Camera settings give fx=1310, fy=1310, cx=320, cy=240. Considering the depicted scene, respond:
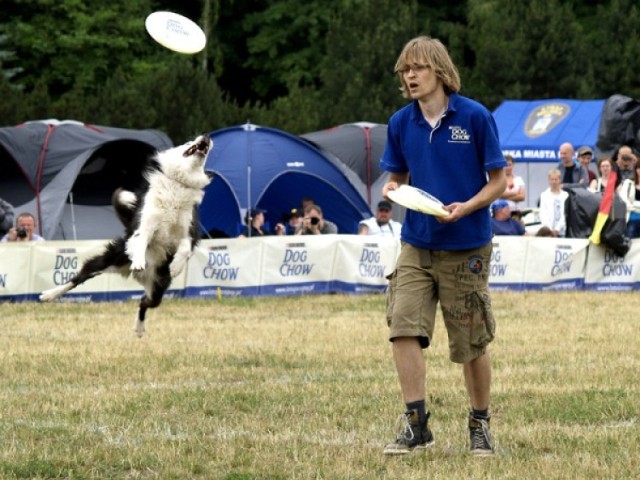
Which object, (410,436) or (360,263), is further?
(360,263)

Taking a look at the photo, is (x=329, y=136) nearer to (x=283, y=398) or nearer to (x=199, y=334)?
(x=199, y=334)

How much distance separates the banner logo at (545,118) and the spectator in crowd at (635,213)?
8.11 meters

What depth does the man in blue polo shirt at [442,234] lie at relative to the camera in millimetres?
6039

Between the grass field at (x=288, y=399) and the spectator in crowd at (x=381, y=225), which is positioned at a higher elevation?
the spectator in crowd at (x=381, y=225)

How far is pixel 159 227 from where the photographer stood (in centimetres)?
1084

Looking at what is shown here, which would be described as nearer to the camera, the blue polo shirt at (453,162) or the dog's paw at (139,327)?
the blue polo shirt at (453,162)

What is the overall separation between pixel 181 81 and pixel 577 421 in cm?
2476

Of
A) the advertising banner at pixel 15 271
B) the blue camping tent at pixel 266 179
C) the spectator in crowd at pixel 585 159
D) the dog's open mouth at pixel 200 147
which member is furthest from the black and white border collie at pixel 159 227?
the blue camping tent at pixel 266 179

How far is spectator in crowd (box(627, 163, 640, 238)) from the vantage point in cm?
1716

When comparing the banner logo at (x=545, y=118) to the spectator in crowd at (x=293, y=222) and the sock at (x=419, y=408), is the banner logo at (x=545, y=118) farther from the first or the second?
the sock at (x=419, y=408)

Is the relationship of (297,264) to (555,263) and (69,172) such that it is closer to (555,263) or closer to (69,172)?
(555,263)

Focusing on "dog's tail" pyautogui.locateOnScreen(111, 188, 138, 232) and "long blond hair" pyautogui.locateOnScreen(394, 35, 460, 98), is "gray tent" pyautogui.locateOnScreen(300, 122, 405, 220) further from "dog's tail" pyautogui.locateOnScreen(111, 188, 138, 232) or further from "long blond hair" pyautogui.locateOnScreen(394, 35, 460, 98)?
"long blond hair" pyautogui.locateOnScreen(394, 35, 460, 98)

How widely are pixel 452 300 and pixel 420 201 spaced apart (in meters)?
0.58

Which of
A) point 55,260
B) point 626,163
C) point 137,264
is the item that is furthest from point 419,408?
point 626,163
